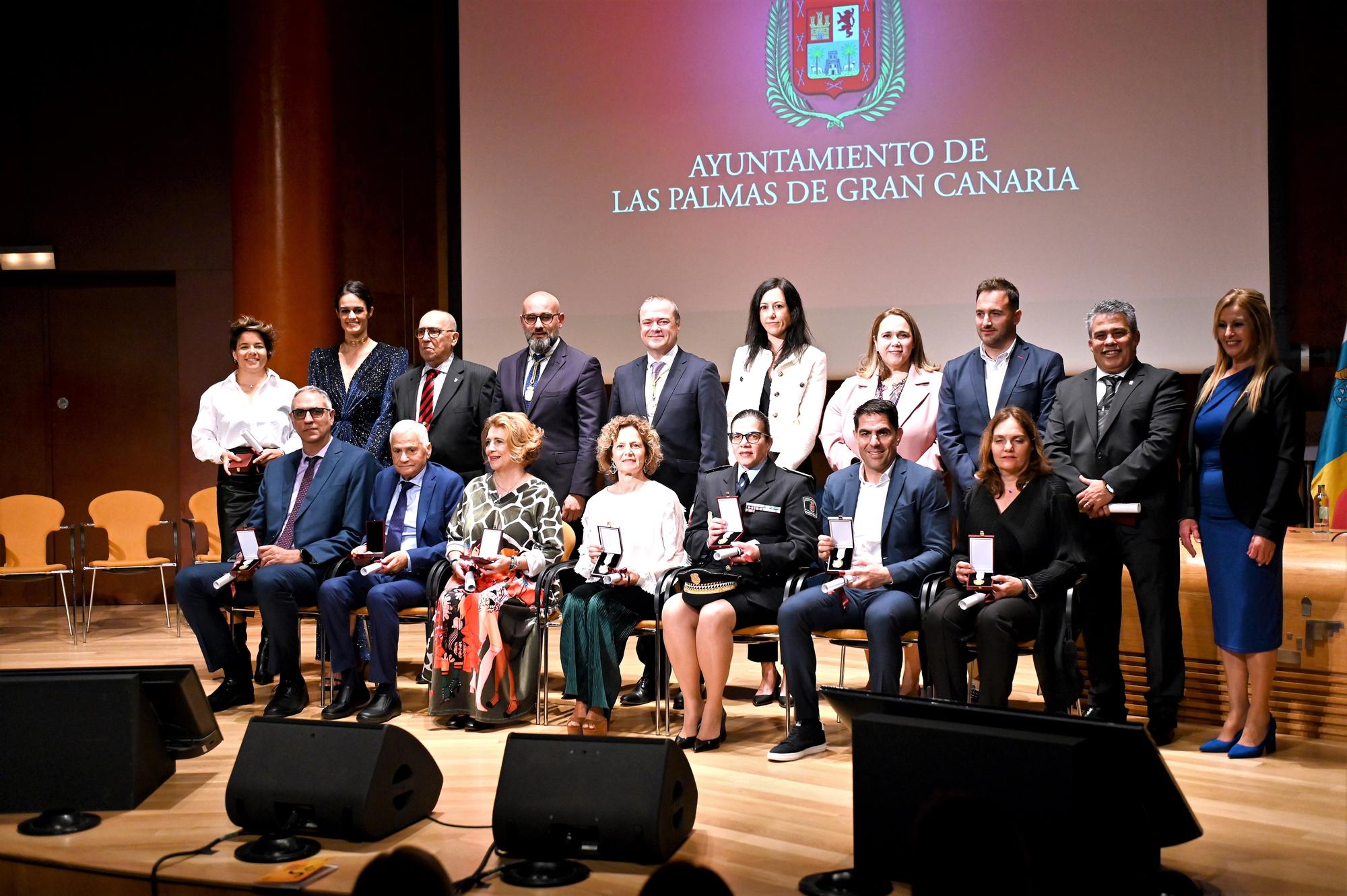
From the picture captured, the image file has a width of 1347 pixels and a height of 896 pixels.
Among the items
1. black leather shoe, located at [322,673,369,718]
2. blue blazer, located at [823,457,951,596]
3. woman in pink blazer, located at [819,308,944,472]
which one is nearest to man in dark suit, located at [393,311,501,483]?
black leather shoe, located at [322,673,369,718]

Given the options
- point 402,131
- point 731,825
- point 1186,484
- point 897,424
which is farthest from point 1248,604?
point 402,131

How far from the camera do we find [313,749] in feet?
10.2

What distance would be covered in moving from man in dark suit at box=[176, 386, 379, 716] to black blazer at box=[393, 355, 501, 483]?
1.05 ft

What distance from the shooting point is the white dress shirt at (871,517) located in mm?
4250

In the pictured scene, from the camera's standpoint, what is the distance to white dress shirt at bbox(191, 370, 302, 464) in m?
5.39

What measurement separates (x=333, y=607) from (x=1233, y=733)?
129 inches

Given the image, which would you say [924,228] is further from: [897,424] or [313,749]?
[313,749]

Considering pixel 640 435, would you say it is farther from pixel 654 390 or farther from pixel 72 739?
pixel 72 739

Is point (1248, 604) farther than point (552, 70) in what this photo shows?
No

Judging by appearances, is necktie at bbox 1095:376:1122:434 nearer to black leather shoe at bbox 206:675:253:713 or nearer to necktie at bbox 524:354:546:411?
necktie at bbox 524:354:546:411

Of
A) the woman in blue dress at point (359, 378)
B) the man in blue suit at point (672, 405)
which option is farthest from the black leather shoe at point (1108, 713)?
the woman in blue dress at point (359, 378)

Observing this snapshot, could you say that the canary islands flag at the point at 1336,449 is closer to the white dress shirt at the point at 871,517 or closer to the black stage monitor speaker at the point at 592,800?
the white dress shirt at the point at 871,517

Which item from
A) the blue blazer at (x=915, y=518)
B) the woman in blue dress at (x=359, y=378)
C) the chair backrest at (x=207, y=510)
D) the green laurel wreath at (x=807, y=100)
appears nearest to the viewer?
the blue blazer at (x=915, y=518)

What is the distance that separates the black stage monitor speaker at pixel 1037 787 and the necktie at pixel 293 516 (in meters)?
2.93
